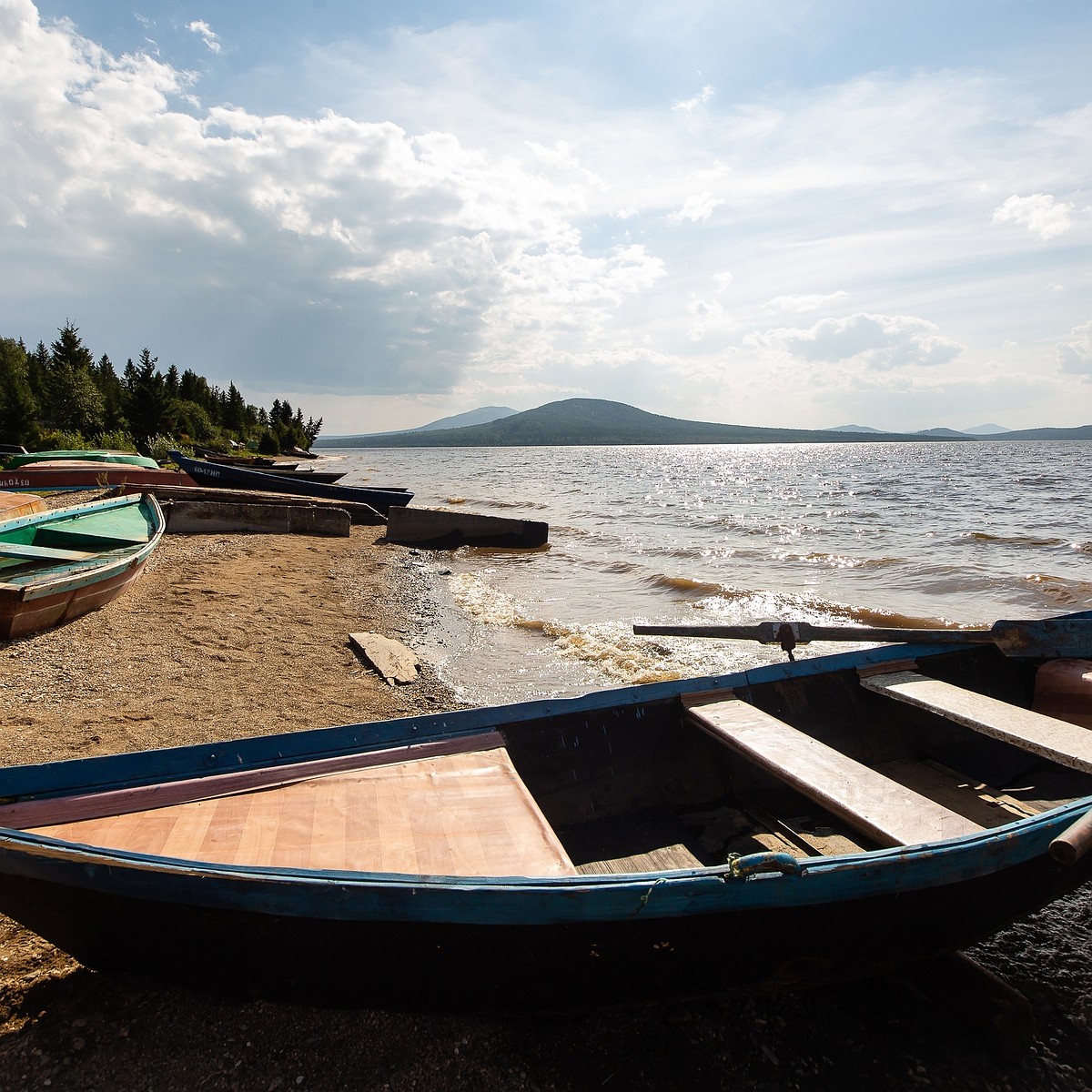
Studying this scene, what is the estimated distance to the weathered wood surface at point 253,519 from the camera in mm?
14656

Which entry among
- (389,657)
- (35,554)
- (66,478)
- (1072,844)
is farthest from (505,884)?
(66,478)

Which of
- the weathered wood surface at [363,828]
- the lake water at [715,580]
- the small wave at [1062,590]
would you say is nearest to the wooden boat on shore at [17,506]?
the lake water at [715,580]

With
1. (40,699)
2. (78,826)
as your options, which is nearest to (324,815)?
(78,826)

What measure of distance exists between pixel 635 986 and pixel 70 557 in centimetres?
863

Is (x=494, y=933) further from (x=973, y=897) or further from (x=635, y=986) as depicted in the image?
(x=973, y=897)

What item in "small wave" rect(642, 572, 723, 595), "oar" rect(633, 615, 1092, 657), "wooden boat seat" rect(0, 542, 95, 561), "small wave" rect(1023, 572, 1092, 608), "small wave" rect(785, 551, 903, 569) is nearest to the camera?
"oar" rect(633, 615, 1092, 657)

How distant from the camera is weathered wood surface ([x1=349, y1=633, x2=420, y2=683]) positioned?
7.23 meters

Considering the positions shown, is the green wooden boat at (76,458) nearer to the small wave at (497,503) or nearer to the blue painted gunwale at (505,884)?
the small wave at (497,503)

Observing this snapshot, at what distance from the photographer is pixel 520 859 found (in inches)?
105

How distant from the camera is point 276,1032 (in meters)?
2.65

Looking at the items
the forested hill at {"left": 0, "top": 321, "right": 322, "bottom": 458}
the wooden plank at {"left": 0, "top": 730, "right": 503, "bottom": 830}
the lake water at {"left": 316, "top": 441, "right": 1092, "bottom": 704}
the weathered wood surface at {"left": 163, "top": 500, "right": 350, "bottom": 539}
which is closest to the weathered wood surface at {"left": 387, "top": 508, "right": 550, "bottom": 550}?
the lake water at {"left": 316, "top": 441, "right": 1092, "bottom": 704}

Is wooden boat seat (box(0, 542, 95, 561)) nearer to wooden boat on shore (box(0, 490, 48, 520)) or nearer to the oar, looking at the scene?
wooden boat on shore (box(0, 490, 48, 520))

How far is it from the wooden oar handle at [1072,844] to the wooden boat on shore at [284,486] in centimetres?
1918

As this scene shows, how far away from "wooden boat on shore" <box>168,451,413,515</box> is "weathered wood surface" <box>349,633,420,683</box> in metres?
12.5
